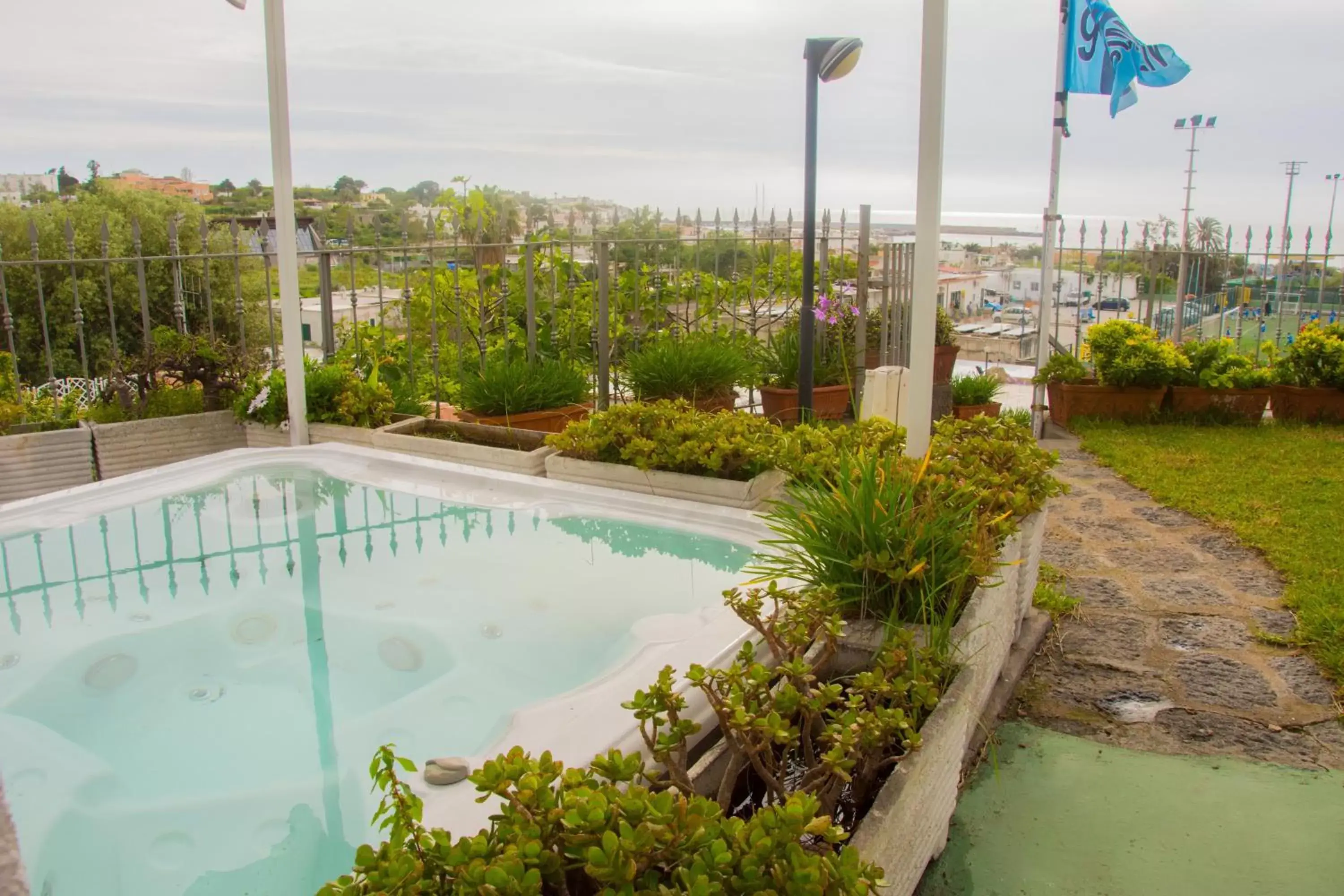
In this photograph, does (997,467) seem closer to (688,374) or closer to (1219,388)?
(688,374)

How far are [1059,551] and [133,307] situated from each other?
15317mm

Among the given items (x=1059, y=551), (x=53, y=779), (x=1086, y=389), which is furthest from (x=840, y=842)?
(x=1086, y=389)

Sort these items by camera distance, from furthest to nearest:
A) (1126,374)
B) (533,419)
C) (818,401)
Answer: (1126,374) → (818,401) → (533,419)

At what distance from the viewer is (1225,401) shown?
21.2 ft

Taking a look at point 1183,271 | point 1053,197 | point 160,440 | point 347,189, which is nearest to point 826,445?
point 160,440

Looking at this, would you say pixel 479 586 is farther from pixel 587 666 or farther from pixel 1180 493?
pixel 1180 493

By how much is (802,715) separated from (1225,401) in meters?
5.68

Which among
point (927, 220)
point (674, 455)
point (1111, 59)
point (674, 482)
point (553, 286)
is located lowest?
point (674, 482)

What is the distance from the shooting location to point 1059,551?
3.98 m

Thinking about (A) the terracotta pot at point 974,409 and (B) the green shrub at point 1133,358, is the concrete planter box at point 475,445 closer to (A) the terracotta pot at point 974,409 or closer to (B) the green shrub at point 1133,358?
(A) the terracotta pot at point 974,409

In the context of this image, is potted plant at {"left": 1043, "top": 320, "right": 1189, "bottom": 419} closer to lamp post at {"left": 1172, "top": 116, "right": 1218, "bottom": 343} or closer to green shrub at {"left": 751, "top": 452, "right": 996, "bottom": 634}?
lamp post at {"left": 1172, "top": 116, "right": 1218, "bottom": 343}

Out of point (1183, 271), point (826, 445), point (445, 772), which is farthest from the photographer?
point (1183, 271)

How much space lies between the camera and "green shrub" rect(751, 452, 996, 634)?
2.34 meters

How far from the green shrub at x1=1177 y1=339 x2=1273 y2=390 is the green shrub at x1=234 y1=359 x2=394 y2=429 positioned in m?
4.97
